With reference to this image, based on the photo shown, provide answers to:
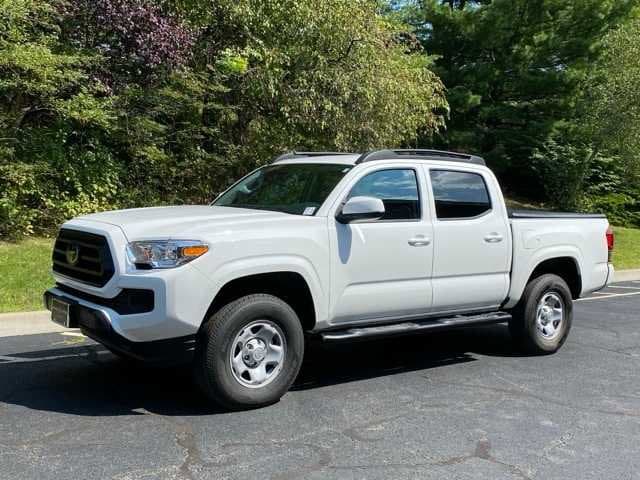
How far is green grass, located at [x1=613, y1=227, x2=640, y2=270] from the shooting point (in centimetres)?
1721

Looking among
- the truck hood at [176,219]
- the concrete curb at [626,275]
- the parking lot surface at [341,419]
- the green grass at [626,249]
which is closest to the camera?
the parking lot surface at [341,419]

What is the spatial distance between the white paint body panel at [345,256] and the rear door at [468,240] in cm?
1

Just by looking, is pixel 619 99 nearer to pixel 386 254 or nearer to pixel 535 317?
pixel 535 317

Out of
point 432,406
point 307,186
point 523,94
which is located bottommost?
point 432,406

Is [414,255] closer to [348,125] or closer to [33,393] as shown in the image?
[33,393]

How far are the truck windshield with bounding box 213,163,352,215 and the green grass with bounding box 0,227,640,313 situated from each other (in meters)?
3.55

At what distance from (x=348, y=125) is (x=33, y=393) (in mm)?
9658

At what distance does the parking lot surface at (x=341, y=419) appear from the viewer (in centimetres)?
401

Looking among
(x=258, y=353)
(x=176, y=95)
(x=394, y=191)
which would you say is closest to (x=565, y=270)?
(x=394, y=191)

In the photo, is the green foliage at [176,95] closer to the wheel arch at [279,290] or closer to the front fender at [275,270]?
the wheel arch at [279,290]

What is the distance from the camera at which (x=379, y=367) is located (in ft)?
21.0

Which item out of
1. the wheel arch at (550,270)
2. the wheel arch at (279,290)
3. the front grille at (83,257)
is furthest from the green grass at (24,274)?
the wheel arch at (550,270)

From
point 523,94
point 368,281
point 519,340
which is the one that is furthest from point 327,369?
point 523,94

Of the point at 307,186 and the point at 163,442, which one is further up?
the point at 307,186
